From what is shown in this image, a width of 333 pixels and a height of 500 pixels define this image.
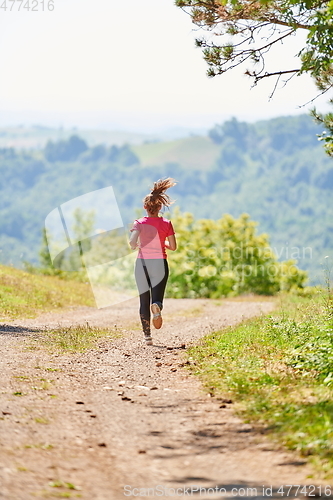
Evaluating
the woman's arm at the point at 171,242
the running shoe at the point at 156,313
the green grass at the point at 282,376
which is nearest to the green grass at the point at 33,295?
the running shoe at the point at 156,313

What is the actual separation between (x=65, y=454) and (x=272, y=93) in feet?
24.1

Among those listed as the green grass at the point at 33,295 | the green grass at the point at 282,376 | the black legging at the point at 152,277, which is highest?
the black legging at the point at 152,277

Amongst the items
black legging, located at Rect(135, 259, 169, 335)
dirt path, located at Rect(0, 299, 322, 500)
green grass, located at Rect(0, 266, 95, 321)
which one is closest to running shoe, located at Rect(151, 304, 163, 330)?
black legging, located at Rect(135, 259, 169, 335)

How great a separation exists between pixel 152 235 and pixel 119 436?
5.67m

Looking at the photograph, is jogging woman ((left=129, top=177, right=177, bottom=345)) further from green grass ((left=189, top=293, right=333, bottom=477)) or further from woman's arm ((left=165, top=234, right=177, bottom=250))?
green grass ((left=189, top=293, right=333, bottom=477))

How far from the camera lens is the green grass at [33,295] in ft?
52.1

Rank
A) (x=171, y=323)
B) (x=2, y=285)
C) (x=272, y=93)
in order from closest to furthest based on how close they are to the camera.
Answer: (x=272, y=93)
(x=171, y=323)
(x=2, y=285)

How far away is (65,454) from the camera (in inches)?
187

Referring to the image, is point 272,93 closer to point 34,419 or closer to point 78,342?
point 78,342

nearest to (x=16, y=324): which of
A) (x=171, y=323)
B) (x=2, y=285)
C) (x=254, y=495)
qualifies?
(x=171, y=323)

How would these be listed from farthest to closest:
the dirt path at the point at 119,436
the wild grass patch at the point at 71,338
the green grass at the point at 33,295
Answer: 1. the green grass at the point at 33,295
2. the wild grass patch at the point at 71,338
3. the dirt path at the point at 119,436

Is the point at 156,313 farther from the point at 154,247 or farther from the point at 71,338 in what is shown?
the point at 71,338

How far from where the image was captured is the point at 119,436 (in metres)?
5.28

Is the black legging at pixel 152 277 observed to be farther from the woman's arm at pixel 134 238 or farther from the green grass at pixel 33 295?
the green grass at pixel 33 295
